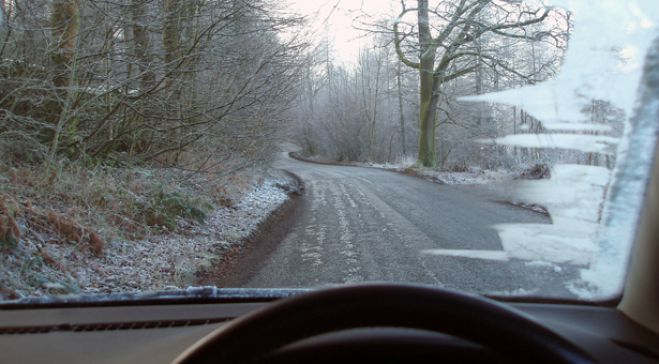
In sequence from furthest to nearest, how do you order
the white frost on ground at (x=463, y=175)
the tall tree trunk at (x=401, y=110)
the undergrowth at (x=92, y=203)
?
the tall tree trunk at (x=401, y=110)
the undergrowth at (x=92, y=203)
the white frost on ground at (x=463, y=175)

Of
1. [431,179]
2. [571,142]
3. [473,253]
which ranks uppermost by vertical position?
[571,142]

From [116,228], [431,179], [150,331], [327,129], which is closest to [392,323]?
[150,331]

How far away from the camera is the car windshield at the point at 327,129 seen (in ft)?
8.46

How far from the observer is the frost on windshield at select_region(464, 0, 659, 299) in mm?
2191

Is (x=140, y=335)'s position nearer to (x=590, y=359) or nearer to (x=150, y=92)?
(x=590, y=359)

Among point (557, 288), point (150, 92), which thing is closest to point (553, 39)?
point (557, 288)

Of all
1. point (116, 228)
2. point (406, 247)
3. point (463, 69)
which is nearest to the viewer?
point (463, 69)

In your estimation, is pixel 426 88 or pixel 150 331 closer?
pixel 150 331

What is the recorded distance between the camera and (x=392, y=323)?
140 centimetres

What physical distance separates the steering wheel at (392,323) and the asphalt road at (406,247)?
1.42 meters

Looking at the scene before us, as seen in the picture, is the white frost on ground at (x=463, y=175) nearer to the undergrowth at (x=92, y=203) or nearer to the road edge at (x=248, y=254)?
the road edge at (x=248, y=254)

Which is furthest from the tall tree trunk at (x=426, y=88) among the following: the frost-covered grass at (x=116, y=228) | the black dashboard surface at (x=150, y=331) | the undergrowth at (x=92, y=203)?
the undergrowth at (x=92, y=203)

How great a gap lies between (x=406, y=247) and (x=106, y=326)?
13.2 feet

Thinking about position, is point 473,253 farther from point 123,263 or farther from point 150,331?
point 123,263
